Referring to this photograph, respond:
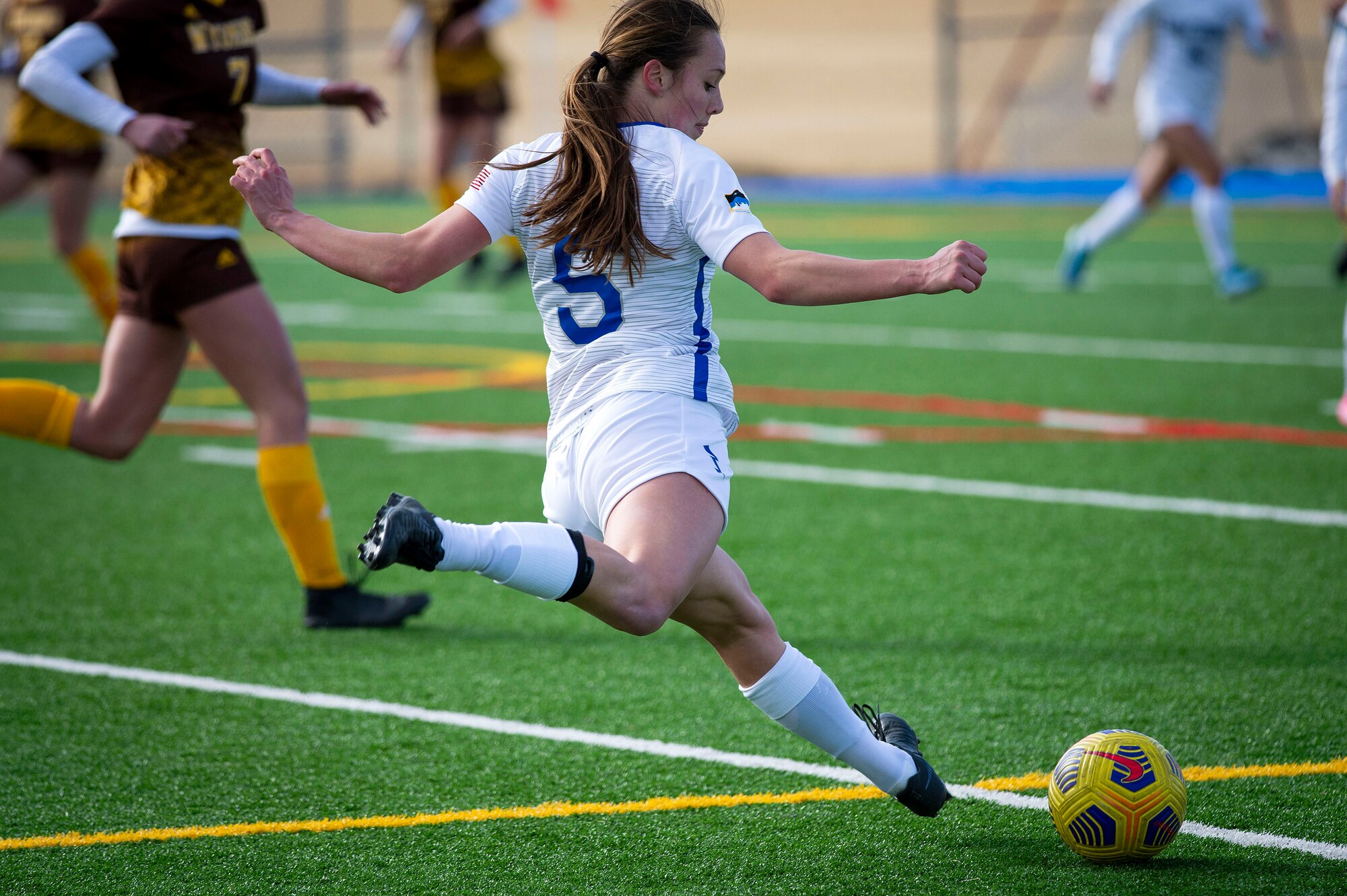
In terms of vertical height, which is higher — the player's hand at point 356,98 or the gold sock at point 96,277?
the player's hand at point 356,98

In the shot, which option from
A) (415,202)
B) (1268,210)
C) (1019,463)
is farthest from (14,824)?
(415,202)

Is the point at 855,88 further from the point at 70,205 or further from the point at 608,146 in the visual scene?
the point at 608,146

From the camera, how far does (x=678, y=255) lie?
3391 mm

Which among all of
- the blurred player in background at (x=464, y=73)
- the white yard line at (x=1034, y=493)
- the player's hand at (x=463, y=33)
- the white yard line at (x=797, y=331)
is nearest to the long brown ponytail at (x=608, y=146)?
the white yard line at (x=1034, y=493)

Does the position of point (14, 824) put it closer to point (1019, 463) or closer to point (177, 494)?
point (177, 494)

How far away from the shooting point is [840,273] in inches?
121

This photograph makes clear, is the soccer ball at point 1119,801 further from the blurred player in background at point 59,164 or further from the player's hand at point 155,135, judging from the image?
the blurred player in background at point 59,164

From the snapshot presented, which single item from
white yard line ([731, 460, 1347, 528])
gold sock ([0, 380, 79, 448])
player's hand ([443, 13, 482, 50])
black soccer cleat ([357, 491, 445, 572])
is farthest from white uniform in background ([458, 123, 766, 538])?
player's hand ([443, 13, 482, 50])

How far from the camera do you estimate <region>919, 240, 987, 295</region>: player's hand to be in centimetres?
290

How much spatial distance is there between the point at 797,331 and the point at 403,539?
1017cm

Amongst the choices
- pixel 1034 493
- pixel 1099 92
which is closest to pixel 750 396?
pixel 1034 493

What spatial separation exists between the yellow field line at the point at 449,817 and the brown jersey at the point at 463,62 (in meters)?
11.8

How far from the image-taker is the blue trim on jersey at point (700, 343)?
11.3 feet

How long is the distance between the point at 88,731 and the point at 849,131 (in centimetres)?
3249
